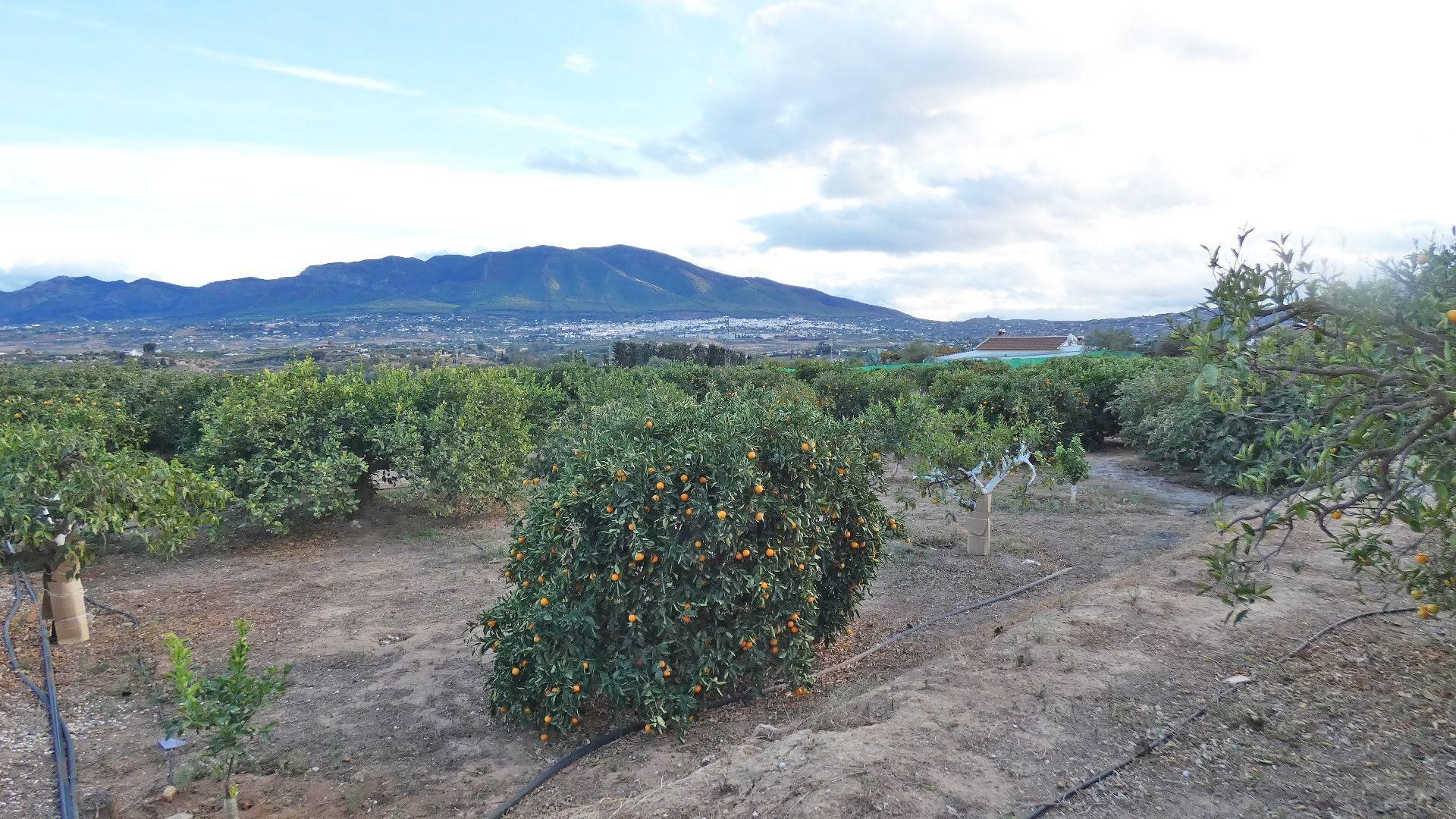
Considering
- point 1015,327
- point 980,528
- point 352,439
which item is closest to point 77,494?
point 352,439

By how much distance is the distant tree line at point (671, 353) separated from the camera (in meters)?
38.5

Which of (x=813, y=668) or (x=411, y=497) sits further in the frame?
(x=411, y=497)

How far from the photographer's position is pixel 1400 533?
845 cm

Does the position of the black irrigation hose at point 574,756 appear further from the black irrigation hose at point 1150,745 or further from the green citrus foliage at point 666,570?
the black irrigation hose at point 1150,745

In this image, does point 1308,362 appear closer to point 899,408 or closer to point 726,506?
point 726,506

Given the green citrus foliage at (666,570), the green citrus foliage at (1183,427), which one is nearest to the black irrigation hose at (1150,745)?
the green citrus foliage at (666,570)

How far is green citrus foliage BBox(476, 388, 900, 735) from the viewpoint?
178 inches

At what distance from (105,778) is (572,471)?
3162mm

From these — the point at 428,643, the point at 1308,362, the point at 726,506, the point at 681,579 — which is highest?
the point at 1308,362

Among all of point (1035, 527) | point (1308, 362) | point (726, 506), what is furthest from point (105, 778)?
point (1035, 527)

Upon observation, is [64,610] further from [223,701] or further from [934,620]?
[934,620]

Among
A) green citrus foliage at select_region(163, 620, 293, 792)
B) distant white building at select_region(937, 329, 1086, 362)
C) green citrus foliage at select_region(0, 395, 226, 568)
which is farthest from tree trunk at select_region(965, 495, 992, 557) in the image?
distant white building at select_region(937, 329, 1086, 362)

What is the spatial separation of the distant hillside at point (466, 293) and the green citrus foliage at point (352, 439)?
98.3m

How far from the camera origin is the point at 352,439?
10.2 metres
